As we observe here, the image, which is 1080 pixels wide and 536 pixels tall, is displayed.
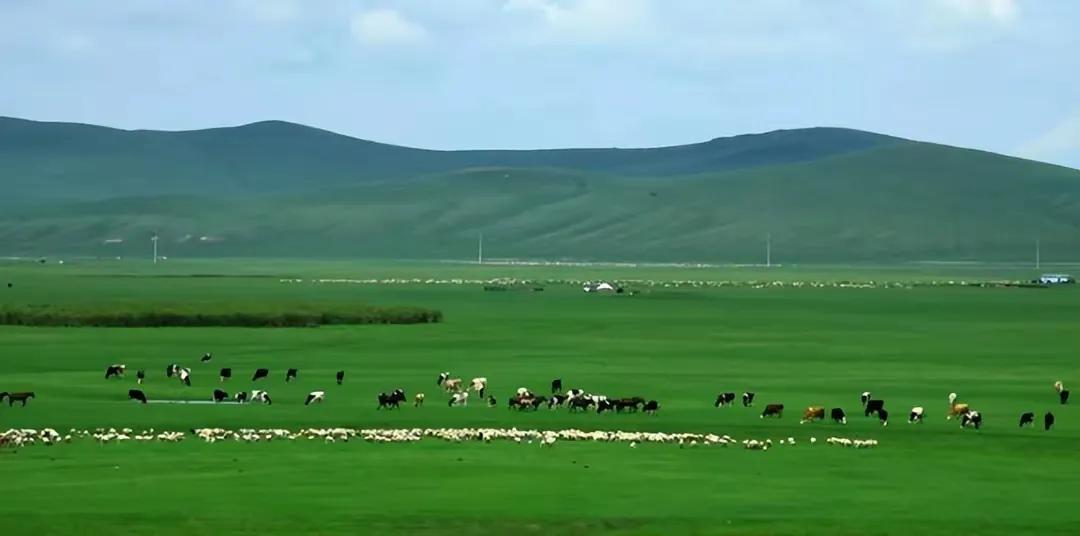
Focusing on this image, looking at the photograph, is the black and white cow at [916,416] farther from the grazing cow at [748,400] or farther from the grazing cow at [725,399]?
the grazing cow at [725,399]

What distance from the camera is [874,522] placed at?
93.2 ft

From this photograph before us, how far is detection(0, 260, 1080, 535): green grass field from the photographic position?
2866cm

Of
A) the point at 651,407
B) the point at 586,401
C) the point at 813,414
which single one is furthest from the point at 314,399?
the point at 813,414

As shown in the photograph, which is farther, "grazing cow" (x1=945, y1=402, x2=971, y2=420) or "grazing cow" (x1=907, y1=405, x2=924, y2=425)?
"grazing cow" (x1=945, y1=402, x2=971, y2=420)

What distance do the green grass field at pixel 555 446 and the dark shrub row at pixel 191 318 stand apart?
2928 millimetres

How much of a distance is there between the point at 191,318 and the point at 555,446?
44421mm

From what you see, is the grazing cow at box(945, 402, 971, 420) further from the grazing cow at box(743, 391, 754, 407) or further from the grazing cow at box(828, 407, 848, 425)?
the grazing cow at box(743, 391, 754, 407)

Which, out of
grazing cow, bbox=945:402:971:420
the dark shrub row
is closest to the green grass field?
grazing cow, bbox=945:402:971:420

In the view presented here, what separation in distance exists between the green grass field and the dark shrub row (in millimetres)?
2928

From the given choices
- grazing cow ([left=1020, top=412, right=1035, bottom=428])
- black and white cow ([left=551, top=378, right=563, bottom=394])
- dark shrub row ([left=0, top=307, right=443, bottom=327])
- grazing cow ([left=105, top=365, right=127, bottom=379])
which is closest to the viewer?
grazing cow ([left=1020, top=412, right=1035, bottom=428])

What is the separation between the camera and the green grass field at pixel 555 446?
1128 inches

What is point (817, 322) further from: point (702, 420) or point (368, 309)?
point (702, 420)

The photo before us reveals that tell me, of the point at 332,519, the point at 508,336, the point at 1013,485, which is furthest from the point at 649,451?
the point at 508,336

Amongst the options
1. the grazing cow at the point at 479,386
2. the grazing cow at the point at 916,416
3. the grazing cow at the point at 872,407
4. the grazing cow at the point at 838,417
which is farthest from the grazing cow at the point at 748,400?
the grazing cow at the point at 479,386
